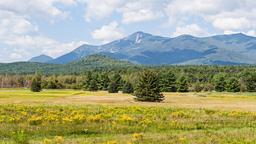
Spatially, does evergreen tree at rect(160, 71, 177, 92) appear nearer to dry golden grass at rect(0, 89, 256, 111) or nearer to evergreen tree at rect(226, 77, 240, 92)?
evergreen tree at rect(226, 77, 240, 92)

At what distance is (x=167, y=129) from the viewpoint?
29.1 m

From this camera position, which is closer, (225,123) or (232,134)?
(232,134)

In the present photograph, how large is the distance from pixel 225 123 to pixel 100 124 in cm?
974

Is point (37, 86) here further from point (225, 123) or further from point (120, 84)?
point (225, 123)

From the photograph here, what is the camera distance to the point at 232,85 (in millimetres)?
146500

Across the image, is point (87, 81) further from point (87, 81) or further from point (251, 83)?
point (251, 83)

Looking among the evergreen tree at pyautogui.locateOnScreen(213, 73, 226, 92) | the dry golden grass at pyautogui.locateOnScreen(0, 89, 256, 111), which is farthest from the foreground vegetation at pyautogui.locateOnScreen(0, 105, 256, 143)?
the evergreen tree at pyautogui.locateOnScreen(213, 73, 226, 92)

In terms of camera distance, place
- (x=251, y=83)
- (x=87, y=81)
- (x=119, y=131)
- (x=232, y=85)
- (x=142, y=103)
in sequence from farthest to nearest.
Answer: (x=87, y=81) → (x=251, y=83) → (x=232, y=85) → (x=142, y=103) → (x=119, y=131)

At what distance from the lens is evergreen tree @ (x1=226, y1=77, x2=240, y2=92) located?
479 ft

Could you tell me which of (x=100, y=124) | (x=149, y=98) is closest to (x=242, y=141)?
(x=100, y=124)

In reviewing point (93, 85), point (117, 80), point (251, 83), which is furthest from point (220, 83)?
point (93, 85)

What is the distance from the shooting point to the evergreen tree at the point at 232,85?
146000 millimetres

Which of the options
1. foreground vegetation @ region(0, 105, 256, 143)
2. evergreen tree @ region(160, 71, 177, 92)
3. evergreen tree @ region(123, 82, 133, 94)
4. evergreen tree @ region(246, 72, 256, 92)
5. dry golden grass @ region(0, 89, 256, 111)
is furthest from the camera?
evergreen tree @ region(246, 72, 256, 92)

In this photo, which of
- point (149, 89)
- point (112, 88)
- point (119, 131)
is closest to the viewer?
point (119, 131)
